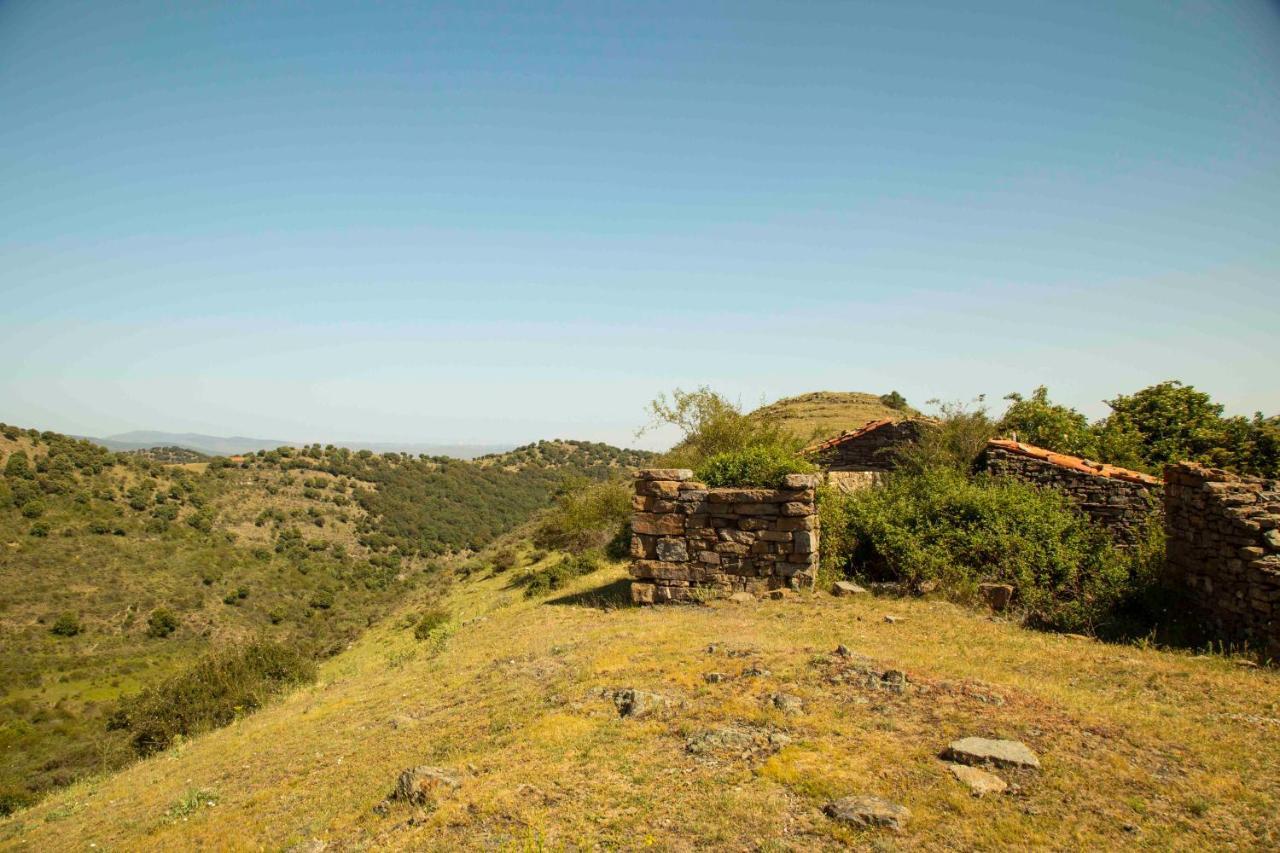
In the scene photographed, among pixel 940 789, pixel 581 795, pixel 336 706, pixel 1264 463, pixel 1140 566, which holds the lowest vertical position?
Answer: pixel 336 706

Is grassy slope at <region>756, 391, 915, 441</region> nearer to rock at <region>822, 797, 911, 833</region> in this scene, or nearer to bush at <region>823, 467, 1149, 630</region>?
bush at <region>823, 467, 1149, 630</region>

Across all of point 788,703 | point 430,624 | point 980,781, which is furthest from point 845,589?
point 430,624

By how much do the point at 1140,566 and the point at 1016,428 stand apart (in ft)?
27.1

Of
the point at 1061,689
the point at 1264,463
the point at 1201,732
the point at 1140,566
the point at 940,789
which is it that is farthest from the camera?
the point at 1264,463

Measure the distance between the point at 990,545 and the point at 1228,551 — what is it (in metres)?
3.21

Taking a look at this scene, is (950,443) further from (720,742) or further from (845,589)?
(720,742)

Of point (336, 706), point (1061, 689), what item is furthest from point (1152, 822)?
point (336, 706)

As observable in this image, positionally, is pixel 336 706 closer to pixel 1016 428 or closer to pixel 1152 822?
pixel 1152 822

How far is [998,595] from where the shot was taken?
407 inches

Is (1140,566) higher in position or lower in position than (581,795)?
higher

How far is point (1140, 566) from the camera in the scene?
1064cm

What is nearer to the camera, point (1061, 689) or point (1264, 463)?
point (1061, 689)

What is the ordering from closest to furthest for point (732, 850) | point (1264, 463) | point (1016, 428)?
point (732, 850) < point (1264, 463) < point (1016, 428)

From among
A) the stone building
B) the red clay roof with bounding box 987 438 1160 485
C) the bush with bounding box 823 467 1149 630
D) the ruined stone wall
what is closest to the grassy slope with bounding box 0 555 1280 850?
the bush with bounding box 823 467 1149 630
